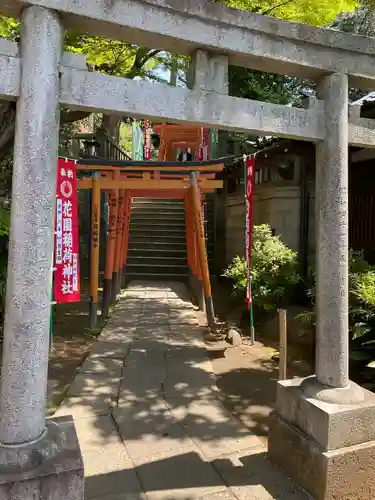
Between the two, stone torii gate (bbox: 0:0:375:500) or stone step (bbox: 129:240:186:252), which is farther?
stone step (bbox: 129:240:186:252)

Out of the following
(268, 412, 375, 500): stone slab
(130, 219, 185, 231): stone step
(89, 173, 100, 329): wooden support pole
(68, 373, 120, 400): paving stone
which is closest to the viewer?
(268, 412, 375, 500): stone slab

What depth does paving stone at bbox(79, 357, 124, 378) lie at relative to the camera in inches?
238

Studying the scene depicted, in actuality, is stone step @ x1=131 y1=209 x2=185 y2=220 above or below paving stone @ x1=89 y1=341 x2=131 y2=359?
above

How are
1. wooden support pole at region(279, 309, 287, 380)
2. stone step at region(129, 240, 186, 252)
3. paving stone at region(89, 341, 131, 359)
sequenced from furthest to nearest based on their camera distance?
1. stone step at region(129, 240, 186, 252)
2. paving stone at region(89, 341, 131, 359)
3. wooden support pole at region(279, 309, 287, 380)

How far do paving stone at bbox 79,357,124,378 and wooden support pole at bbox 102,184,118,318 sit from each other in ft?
10.2

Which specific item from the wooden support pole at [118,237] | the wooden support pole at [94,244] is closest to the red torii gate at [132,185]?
the wooden support pole at [94,244]

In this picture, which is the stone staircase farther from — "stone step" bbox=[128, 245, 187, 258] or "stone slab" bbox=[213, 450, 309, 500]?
"stone slab" bbox=[213, 450, 309, 500]

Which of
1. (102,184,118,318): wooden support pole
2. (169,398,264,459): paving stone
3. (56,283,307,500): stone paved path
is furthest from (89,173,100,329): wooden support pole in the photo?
(169,398,264,459): paving stone

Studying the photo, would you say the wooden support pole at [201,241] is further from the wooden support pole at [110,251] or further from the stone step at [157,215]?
the stone step at [157,215]

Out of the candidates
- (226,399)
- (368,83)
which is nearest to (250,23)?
(368,83)

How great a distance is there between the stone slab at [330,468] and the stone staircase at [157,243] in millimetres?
11255

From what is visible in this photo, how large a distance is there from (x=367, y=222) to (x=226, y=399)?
4.64m

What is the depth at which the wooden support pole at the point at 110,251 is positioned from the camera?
976 cm

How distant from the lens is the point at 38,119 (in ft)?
8.20
